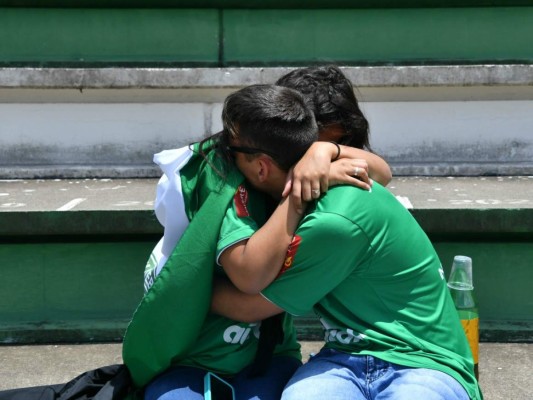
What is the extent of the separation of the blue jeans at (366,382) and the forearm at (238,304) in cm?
20

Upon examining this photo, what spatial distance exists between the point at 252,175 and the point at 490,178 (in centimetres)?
258

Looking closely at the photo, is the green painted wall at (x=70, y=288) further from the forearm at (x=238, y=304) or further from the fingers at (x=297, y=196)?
the fingers at (x=297, y=196)

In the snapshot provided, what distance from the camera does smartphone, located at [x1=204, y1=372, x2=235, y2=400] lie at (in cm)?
193

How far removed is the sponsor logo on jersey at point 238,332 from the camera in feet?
6.48

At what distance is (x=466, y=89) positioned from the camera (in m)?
4.19

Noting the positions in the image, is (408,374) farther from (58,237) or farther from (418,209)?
(58,237)

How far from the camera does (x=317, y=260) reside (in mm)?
1754

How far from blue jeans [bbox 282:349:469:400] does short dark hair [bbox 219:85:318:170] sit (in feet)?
1.79

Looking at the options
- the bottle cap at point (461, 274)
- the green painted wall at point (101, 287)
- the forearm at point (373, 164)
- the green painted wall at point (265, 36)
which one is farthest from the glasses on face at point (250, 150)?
the green painted wall at point (265, 36)

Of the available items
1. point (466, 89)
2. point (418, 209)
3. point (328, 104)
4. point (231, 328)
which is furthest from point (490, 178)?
point (231, 328)

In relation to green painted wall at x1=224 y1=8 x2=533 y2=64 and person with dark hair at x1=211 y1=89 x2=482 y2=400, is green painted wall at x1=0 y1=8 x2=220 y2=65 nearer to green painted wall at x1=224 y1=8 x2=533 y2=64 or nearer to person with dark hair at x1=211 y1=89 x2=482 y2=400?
green painted wall at x1=224 y1=8 x2=533 y2=64

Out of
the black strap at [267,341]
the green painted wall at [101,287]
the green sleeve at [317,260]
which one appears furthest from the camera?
the green painted wall at [101,287]

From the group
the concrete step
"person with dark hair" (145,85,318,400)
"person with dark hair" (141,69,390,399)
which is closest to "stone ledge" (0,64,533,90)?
the concrete step

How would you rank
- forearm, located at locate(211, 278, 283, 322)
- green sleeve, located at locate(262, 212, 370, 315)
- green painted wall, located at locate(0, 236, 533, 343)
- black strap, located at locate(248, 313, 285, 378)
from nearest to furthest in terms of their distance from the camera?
green sleeve, located at locate(262, 212, 370, 315) → forearm, located at locate(211, 278, 283, 322) → black strap, located at locate(248, 313, 285, 378) → green painted wall, located at locate(0, 236, 533, 343)
